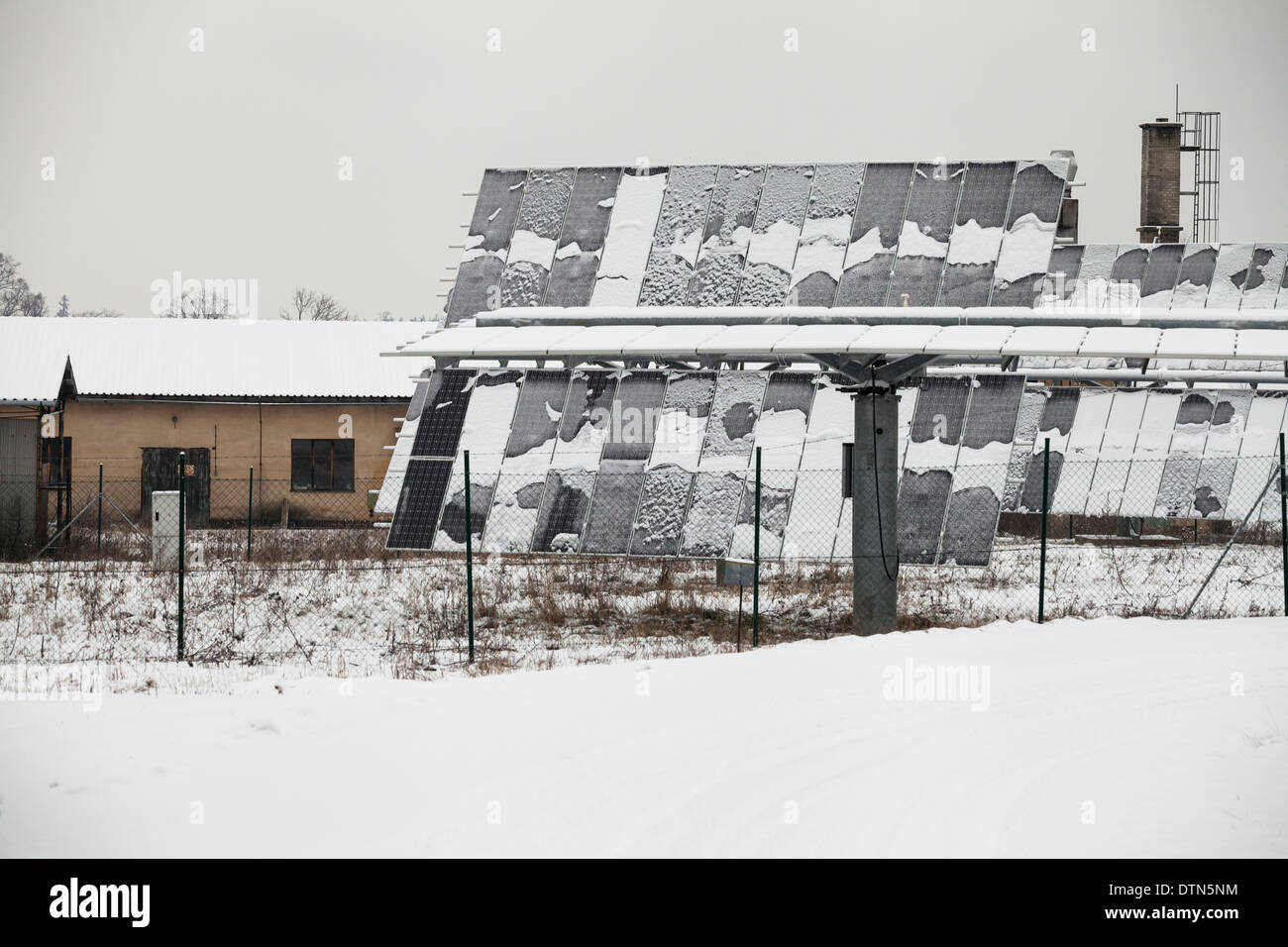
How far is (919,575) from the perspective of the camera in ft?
71.5

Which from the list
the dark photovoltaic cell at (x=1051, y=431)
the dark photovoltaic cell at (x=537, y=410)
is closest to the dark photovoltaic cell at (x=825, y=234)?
the dark photovoltaic cell at (x=537, y=410)

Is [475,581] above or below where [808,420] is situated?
below

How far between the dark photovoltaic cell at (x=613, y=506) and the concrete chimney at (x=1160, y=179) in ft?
109

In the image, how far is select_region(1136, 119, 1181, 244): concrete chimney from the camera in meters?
45.6

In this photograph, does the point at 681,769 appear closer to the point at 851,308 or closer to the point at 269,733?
the point at 269,733

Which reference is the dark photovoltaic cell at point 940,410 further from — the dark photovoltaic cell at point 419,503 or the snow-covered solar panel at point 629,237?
the dark photovoltaic cell at point 419,503

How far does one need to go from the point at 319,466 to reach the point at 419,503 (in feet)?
72.4

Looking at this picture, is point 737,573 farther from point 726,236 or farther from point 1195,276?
point 1195,276

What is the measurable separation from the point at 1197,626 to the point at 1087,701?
15.9 feet

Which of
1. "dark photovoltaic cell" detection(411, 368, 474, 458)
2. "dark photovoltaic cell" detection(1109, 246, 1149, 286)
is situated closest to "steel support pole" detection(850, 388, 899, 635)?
"dark photovoltaic cell" detection(411, 368, 474, 458)

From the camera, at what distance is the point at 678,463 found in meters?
18.1

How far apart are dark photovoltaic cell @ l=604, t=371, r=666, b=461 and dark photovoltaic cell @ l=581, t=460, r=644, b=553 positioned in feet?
0.59
